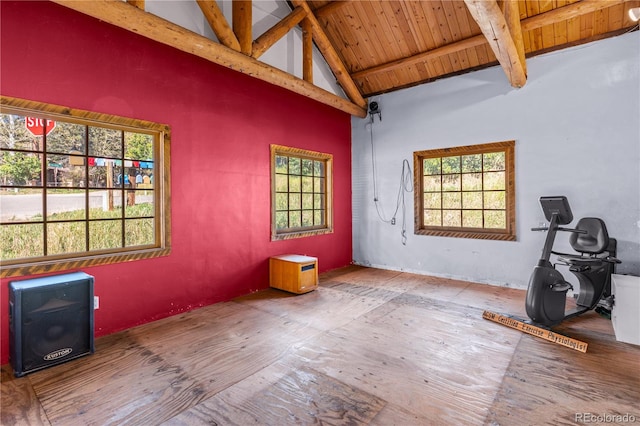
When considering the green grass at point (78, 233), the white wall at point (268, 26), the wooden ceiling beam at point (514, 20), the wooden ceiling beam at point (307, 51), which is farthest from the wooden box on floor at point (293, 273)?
the wooden ceiling beam at point (514, 20)

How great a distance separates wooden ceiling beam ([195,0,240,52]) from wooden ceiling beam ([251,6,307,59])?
0.30 meters

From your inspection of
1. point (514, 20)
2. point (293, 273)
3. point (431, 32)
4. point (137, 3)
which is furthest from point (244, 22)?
point (293, 273)

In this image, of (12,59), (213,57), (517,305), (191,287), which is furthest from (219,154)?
(517,305)

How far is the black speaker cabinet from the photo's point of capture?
2.34 m

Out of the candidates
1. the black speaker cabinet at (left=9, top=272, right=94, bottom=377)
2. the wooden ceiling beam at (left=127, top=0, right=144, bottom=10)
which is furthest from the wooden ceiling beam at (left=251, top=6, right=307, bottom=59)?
the black speaker cabinet at (left=9, top=272, right=94, bottom=377)

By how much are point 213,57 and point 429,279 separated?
14.3ft

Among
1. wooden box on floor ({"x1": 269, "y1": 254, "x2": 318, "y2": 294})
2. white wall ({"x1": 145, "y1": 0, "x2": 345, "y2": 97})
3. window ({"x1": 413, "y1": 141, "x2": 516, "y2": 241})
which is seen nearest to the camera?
white wall ({"x1": 145, "y1": 0, "x2": 345, "y2": 97})

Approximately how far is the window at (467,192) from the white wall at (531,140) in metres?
0.12

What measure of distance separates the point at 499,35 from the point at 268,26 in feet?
9.90

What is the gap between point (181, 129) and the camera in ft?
11.9

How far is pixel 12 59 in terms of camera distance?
2553mm

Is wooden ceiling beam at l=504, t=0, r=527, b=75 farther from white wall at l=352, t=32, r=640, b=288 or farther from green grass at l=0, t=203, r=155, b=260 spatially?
green grass at l=0, t=203, r=155, b=260

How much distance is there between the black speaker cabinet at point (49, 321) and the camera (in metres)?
2.34

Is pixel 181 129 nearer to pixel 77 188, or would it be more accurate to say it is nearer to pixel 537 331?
pixel 77 188
